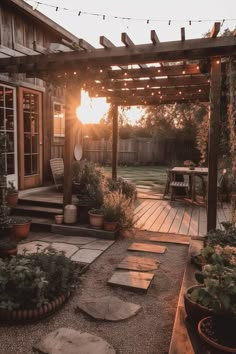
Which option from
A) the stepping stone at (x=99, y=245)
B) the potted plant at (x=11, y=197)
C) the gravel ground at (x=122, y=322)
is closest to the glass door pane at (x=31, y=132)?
the potted plant at (x=11, y=197)

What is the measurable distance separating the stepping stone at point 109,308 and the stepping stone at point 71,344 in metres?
0.28

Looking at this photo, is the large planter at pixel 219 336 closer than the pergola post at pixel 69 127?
Yes

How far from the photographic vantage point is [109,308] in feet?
8.50

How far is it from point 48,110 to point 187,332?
20.4 ft

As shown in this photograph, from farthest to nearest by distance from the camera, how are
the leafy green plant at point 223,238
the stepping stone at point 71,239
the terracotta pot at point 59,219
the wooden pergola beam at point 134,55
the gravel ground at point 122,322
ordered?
the terracotta pot at point 59,219 < the stepping stone at point 71,239 < the wooden pergola beam at point 134,55 < the leafy green plant at point 223,238 < the gravel ground at point 122,322

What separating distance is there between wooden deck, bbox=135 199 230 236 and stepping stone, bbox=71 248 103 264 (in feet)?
4.56

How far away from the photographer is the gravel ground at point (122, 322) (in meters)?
2.14

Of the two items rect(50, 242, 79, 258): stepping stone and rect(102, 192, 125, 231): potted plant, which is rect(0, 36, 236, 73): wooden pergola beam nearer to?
rect(102, 192, 125, 231): potted plant

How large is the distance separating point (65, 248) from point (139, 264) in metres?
1.09

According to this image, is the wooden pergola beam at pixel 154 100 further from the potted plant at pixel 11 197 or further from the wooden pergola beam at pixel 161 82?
the potted plant at pixel 11 197

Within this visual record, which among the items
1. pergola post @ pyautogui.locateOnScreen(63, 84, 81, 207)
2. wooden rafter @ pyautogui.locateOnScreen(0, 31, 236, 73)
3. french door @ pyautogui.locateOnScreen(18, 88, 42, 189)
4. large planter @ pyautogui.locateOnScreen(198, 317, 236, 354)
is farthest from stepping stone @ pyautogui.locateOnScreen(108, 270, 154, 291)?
french door @ pyautogui.locateOnScreen(18, 88, 42, 189)

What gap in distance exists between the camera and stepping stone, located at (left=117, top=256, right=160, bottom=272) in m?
3.49

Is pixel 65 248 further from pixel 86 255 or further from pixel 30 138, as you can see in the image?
pixel 30 138

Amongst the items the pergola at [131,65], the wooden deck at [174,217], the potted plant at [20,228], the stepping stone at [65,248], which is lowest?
the stepping stone at [65,248]
